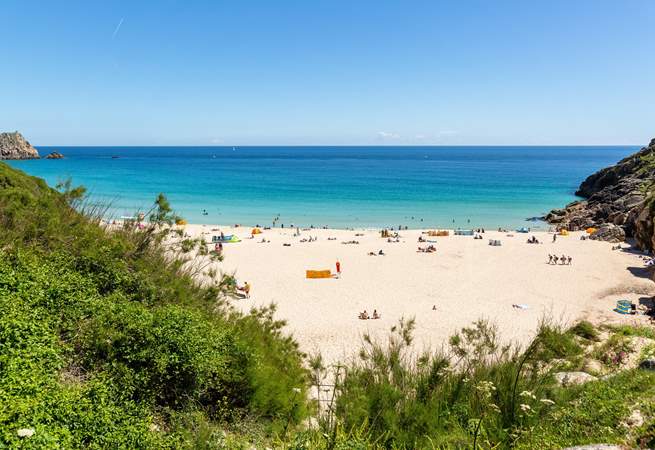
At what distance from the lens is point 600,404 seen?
4508 mm

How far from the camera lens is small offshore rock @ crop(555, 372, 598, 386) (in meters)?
5.29

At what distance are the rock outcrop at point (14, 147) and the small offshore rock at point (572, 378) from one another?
134 m

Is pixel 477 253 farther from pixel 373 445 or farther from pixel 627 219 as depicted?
pixel 373 445

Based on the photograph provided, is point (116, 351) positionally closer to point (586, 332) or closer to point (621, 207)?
point (586, 332)

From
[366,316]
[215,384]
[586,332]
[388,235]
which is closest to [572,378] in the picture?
[215,384]

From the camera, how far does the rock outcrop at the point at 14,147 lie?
348 feet

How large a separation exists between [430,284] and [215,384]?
631 inches

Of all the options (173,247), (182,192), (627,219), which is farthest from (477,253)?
(182,192)

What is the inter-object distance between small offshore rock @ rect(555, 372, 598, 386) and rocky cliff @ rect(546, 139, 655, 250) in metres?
22.4

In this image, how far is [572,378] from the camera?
575cm

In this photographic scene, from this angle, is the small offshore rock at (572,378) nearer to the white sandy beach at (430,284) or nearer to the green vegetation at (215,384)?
the green vegetation at (215,384)

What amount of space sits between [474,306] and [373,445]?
14.0 meters

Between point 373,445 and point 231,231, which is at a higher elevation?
point 373,445

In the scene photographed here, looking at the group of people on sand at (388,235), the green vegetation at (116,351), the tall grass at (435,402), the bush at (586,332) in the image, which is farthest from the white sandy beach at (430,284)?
the tall grass at (435,402)
